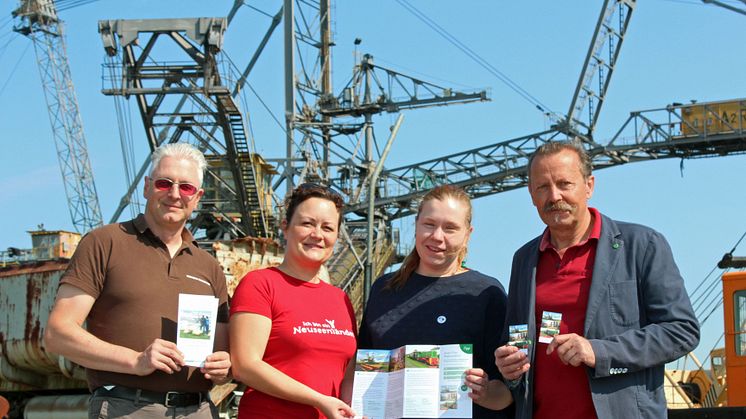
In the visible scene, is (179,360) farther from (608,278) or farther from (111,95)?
(111,95)

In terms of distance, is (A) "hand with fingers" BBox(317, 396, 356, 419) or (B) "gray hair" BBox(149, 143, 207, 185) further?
(B) "gray hair" BBox(149, 143, 207, 185)

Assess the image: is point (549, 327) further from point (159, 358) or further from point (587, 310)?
point (159, 358)

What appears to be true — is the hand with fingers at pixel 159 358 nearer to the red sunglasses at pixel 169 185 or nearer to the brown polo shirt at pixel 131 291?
the brown polo shirt at pixel 131 291

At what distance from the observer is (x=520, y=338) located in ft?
16.9

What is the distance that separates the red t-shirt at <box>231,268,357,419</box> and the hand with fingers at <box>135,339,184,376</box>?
509mm

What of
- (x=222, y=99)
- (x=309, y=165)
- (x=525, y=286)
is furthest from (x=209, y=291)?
(x=309, y=165)

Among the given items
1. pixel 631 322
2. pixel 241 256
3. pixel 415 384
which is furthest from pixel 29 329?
pixel 631 322

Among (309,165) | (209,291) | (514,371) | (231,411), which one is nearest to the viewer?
(514,371)

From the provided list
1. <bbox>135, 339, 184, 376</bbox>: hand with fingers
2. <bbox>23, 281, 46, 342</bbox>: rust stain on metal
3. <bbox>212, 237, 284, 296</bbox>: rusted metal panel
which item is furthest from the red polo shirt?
<bbox>23, 281, 46, 342</bbox>: rust stain on metal

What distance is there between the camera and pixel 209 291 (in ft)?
20.0

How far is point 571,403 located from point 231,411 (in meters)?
16.9

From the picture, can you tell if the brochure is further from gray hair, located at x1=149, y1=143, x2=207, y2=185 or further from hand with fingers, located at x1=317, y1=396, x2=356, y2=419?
gray hair, located at x1=149, y1=143, x2=207, y2=185

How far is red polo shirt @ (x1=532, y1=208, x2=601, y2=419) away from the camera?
17.5ft

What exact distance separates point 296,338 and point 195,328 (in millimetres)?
616
